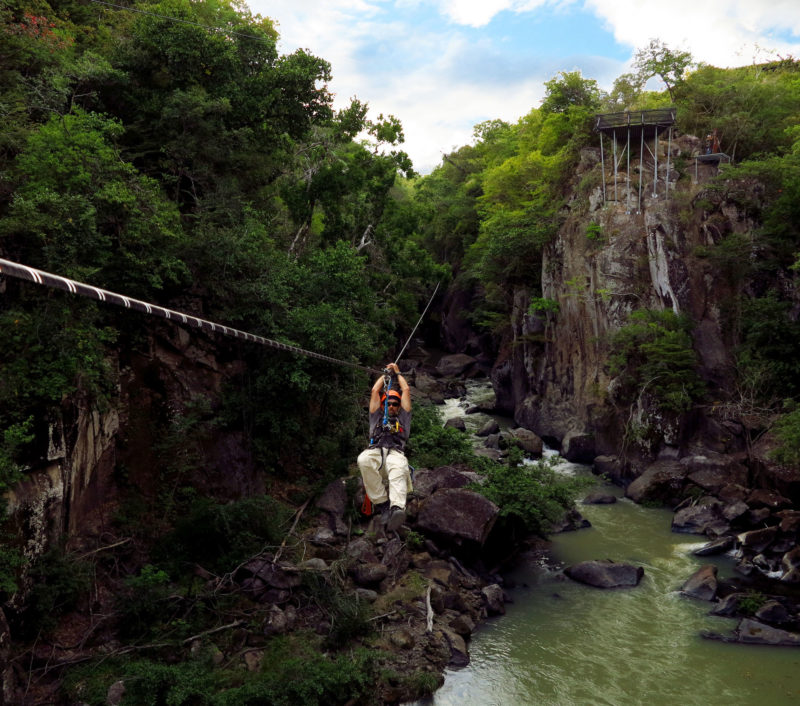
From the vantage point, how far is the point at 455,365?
A: 105 feet

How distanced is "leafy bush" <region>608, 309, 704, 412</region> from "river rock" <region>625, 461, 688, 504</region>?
1.82m

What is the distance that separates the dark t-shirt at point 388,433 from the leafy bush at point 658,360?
11602mm

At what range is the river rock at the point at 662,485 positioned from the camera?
16.1m

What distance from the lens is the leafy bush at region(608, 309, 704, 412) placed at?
672 inches

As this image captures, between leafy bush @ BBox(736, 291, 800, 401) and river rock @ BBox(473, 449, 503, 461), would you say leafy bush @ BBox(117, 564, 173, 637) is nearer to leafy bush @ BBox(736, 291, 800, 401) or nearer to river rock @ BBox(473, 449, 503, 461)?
river rock @ BBox(473, 449, 503, 461)

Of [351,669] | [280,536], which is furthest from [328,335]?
[351,669]

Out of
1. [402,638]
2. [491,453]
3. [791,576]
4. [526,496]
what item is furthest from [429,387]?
[402,638]

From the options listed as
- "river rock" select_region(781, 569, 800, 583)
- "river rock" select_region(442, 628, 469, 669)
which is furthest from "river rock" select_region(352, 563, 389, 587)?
"river rock" select_region(781, 569, 800, 583)

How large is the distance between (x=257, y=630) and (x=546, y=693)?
4571 millimetres

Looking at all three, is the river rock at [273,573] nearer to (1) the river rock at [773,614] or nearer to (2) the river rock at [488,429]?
(1) the river rock at [773,614]

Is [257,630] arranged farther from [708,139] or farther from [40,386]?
[708,139]

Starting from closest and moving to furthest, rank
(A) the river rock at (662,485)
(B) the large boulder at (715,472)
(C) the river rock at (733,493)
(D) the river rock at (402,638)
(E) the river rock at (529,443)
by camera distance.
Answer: (D) the river rock at (402,638) < (C) the river rock at (733,493) < (B) the large boulder at (715,472) < (A) the river rock at (662,485) < (E) the river rock at (529,443)

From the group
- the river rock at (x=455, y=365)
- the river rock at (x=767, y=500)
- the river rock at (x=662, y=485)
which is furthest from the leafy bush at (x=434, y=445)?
the river rock at (x=455, y=365)

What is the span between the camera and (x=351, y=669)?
8250 mm
